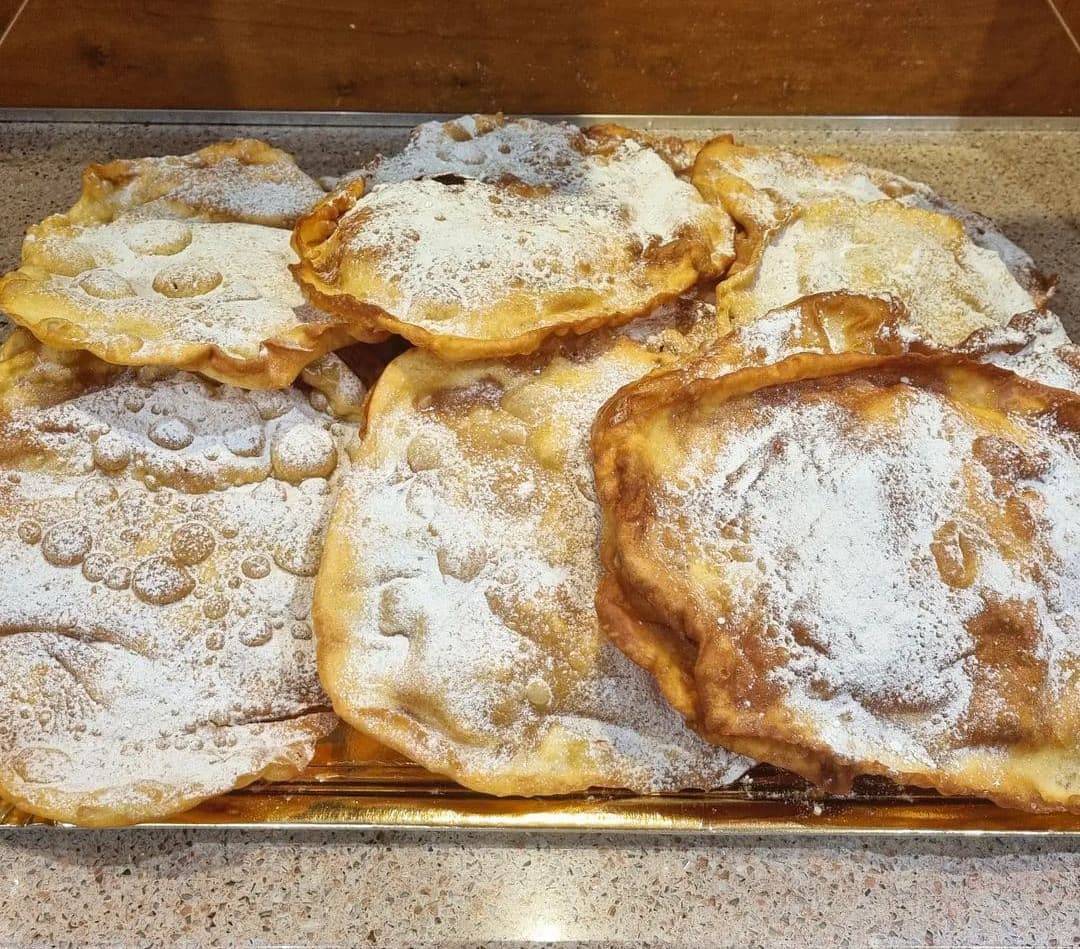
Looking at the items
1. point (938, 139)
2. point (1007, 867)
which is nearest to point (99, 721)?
point (1007, 867)

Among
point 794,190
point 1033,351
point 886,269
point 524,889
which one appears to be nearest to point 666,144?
point 794,190

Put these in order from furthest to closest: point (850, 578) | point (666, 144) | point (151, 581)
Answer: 1. point (666, 144)
2. point (151, 581)
3. point (850, 578)

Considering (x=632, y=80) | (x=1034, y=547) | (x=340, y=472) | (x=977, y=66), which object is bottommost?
(x=340, y=472)

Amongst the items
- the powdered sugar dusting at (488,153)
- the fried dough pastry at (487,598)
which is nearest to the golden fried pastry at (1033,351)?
the fried dough pastry at (487,598)

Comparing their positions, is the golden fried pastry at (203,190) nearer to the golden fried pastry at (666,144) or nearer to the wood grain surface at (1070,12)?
the golden fried pastry at (666,144)

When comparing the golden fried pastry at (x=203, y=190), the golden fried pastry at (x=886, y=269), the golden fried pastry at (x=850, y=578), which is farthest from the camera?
the golden fried pastry at (x=203, y=190)

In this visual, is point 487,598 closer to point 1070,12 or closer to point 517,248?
point 517,248

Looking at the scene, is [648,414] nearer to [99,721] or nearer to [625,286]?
[625,286]
